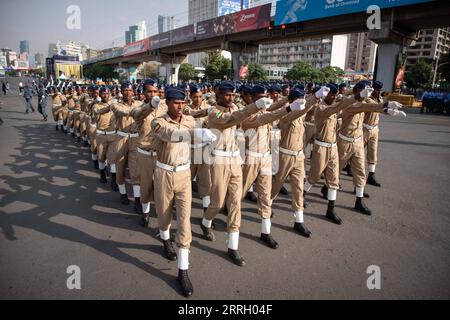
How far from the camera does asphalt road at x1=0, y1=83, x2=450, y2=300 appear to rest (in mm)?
3230

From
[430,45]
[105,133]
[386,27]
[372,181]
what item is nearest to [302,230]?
[372,181]

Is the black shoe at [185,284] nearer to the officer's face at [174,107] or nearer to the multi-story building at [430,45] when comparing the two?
the officer's face at [174,107]

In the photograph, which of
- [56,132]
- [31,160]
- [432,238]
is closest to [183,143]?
[432,238]

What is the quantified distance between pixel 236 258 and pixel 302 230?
1.32 m

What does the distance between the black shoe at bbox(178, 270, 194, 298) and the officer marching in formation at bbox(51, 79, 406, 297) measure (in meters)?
0.01

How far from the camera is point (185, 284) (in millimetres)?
3186

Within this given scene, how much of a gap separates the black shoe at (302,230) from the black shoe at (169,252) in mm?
1939

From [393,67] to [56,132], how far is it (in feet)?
74.0

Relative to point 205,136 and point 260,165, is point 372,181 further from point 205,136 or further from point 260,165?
point 205,136

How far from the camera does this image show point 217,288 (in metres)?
3.24

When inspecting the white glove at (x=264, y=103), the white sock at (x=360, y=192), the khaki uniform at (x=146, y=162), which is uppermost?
the white glove at (x=264, y=103)

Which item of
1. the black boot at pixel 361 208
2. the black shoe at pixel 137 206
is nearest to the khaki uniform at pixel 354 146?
the black boot at pixel 361 208

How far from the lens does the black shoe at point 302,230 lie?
175 inches

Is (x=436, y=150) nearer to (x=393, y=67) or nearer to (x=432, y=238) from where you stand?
(x=432, y=238)
